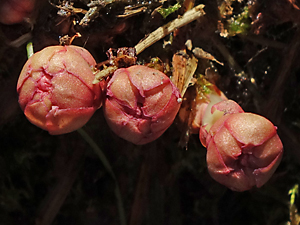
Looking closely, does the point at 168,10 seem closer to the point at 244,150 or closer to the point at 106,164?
the point at 244,150

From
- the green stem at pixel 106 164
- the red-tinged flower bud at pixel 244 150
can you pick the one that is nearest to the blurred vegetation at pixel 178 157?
the green stem at pixel 106 164

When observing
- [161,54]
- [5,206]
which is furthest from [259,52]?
[5,206]

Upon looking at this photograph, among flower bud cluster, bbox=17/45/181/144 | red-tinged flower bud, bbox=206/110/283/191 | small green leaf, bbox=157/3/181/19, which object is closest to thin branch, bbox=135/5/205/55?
small green leaf, bbox=157/3/181/19

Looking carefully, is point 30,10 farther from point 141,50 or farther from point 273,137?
point 273,137

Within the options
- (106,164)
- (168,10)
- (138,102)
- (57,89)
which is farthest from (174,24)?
(106,164)

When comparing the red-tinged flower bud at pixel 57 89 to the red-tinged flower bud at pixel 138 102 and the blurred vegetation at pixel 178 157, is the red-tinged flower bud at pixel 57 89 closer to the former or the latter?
the red-tinged flower bud at pixel 138 102

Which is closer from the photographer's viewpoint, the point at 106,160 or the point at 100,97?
the point at 100,97
